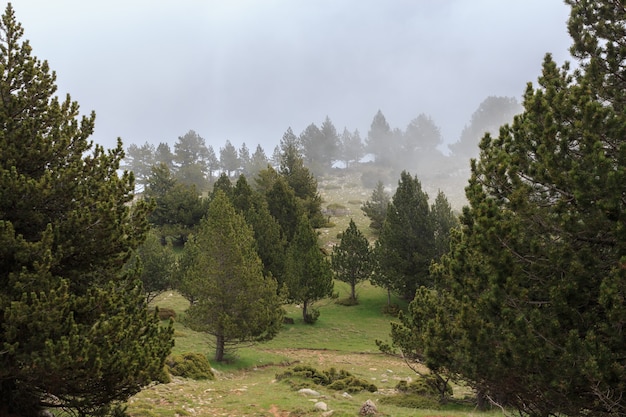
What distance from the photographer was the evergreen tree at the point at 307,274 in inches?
1383

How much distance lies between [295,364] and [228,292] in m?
6.14

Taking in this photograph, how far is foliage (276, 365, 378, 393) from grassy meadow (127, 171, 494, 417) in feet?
1.54

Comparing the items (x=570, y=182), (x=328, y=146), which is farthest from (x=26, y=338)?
(x=328, y=146)

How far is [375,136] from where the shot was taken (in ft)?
Answer: 428

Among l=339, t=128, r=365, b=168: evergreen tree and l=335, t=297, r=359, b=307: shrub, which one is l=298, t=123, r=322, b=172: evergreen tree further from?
l=335, t=297, r=359, b=307: shrub

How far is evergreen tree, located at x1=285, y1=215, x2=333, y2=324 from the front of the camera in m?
35.1

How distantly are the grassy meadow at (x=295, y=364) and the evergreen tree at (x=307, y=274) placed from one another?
2.64 metres

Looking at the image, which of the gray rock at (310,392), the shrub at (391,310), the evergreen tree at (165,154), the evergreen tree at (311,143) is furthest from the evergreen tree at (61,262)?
the evergreen tree at (311,143)

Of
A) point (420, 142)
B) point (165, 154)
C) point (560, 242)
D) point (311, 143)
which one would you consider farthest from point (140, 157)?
point (560, 242)

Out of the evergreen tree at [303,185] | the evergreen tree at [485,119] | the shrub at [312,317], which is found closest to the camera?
the shrub at [312,317]

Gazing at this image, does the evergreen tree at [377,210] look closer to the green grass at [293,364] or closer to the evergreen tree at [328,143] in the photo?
the green grass at [293,364]

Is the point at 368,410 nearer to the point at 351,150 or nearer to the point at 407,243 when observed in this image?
the point at 407,243

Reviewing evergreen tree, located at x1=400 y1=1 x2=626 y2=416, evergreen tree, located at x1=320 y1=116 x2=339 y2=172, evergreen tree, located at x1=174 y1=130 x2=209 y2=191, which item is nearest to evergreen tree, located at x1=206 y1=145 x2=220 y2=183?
evergreen tree, located at x1=174 y1=130 x2=209 y2=191

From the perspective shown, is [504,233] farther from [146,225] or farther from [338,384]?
[338,384]
